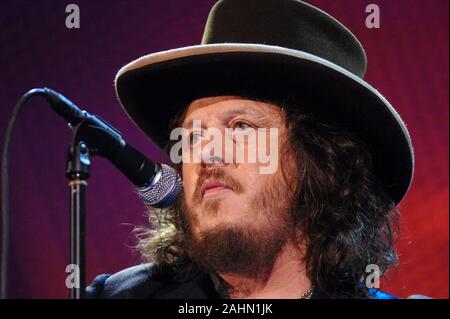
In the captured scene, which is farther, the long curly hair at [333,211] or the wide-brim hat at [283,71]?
the long curly hair at [333,211]

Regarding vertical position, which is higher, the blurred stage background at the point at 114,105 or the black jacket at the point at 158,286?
the blurred stage background at the point at 114,105

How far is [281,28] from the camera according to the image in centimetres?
181

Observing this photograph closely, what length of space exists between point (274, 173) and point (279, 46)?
374 mm

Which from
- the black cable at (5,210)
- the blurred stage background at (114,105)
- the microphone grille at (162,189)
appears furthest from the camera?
the blurred stage background at (114,105)

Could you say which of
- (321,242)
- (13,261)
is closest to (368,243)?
(321,242)

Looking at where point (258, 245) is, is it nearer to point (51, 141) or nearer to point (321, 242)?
point (321, 242)

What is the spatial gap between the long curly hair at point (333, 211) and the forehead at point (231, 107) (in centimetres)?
5

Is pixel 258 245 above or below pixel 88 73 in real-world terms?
below

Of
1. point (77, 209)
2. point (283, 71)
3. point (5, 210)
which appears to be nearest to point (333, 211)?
point (283, 71)

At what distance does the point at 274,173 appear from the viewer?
6.02 ft

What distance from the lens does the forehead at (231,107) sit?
183 centimetres

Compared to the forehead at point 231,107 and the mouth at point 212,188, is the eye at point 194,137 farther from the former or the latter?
the mouth at point 212,188

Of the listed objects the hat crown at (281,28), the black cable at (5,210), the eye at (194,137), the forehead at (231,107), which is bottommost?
the black cable at (5,210)

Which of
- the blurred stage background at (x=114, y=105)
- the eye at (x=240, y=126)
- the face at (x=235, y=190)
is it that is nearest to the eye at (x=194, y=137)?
the face at (x=235, y=190)
